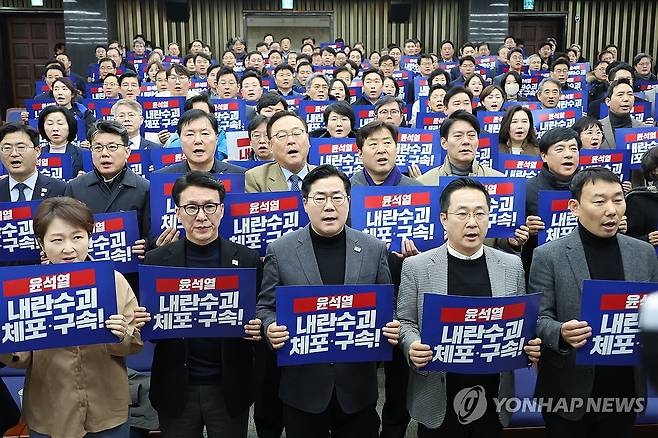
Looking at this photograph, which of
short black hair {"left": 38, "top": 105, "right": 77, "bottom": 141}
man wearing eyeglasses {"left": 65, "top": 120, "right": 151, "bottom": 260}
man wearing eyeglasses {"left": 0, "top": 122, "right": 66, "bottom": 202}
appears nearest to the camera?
man wearing eyeglasses {"left": 65, "top": 120, "right": 151, "bottom": 260}

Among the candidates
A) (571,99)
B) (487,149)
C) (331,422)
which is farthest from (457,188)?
(571,99)

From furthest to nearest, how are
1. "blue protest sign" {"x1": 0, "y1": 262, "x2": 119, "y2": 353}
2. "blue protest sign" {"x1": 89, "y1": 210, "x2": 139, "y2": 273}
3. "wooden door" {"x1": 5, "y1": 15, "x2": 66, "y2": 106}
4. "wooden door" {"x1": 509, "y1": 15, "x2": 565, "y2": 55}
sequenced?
"wooden door" {"x1": 509, "y1": 15, "x2": 565, "y2": 55} < "wooden door" {"x1": 5, "y1": 15, "x2": 66, "y2": 106} < "blue protest sign" {"x1": 89, "y1": 210, "x2": 139, "y2": 273} < "blue protest sign" {"x1": 0, "y1": 262, "x2": 119, "y2": 353}

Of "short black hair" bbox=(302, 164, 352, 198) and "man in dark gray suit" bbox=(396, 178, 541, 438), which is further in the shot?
"short black hair" bbox=(302, 164, 352, 198)

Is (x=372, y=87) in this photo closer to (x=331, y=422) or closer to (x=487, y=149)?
(x=487, y=149)

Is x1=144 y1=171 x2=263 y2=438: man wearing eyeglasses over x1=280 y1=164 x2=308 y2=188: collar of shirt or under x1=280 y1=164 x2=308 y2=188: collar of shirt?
under

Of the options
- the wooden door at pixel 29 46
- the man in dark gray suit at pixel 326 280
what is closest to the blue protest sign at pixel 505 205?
the man in dark gray suit at pixel 326 280

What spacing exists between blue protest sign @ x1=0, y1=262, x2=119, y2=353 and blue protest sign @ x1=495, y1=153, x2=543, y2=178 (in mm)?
3032

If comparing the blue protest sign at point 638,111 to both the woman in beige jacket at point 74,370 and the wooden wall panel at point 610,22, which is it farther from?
the wooden wall panel at point 610,22

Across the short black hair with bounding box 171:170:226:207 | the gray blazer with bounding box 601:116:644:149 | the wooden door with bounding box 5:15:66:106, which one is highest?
the wooden door with bounding box 5:15:66:106

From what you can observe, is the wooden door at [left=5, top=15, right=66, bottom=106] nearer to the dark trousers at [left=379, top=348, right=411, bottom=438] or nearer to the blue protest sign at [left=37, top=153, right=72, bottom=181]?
the blue protest sign at [left=37, top=153, right=72, bottom=181]

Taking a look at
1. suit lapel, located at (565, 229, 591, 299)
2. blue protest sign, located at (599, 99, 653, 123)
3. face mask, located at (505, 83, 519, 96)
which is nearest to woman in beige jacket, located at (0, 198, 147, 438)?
suit lapel, located at (565, 229, 591, 299)

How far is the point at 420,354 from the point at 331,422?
60cm

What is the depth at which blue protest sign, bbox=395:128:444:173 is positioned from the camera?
5.26 m

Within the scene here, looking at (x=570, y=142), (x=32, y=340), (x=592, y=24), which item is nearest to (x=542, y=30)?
(x=592, y=24)
